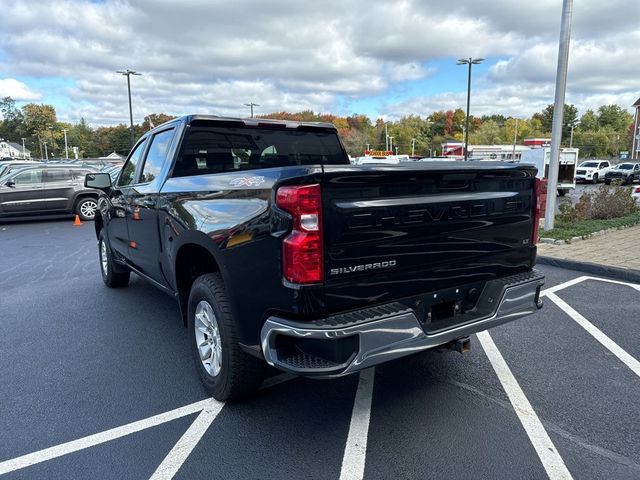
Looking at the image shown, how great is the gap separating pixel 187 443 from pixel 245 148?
2637 mm

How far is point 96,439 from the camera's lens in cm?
303

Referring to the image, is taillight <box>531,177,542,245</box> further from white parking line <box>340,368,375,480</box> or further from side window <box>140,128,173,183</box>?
side window <box>140,128,173,183</box>

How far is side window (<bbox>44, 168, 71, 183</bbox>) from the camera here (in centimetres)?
1460

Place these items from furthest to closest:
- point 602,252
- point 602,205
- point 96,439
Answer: point 602,205, point 602,252, point 96,439

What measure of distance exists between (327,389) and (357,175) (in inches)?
71.9

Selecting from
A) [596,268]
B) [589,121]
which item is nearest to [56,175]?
[596,268]

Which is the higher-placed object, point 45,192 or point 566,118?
point 566,118

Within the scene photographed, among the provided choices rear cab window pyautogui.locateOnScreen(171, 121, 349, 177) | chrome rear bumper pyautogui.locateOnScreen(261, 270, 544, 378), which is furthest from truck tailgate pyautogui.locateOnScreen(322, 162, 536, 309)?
rear cab window pyautogui.locateOnScreen(171, 121, 349, 177)

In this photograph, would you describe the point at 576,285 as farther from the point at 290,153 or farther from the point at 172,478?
the point at 172,478

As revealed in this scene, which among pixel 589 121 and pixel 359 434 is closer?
pixel 359 434

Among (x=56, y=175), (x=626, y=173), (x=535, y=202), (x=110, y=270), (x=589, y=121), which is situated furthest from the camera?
(x=589, y=121)

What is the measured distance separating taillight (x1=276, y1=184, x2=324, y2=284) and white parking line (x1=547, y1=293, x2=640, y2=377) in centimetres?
301

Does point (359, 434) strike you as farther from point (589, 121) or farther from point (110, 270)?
point (589, 121)

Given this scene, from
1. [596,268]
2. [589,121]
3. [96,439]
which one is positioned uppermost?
[589,121]
